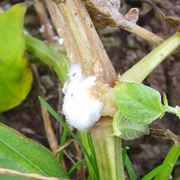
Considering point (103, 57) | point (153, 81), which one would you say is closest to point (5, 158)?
point (103, 57)

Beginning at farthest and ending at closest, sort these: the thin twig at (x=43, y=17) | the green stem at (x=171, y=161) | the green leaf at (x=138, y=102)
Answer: the thin twig at (x=43, y=17), the green stem at (x=171, y=161), the green leaf at (x=138, y=102)

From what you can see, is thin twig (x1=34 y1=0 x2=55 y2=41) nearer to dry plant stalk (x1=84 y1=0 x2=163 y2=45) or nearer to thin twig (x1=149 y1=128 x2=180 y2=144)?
dry plant stalk (x1=84 y1=0 x2=163 y2=45)

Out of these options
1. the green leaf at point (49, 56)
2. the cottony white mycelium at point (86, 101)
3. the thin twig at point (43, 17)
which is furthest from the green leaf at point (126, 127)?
the thin twig at point (43, 17)

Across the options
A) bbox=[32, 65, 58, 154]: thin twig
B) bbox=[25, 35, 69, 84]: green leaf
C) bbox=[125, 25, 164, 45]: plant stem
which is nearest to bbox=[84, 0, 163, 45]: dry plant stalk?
bbox=[125, 25, 164, 45]: plant stem

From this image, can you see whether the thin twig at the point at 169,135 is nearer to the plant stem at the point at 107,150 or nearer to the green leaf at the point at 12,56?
the plant stem at the point at 107,150

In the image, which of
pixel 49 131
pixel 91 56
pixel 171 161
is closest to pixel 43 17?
pixel 49 131

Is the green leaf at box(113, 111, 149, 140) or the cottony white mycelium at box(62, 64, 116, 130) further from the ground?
the cottony white mycelium at box(62, 64, 116, 130)

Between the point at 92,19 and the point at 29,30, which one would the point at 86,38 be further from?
the point at 29,30
